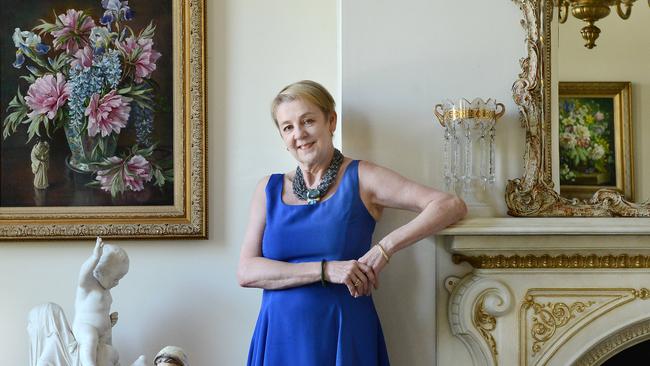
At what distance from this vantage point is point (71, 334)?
252 cm

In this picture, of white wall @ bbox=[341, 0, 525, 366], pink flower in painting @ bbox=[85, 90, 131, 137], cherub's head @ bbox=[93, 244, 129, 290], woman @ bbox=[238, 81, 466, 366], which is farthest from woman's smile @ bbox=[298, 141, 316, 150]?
pink flower in painting @ bbox=[85, 90, 131, 137]

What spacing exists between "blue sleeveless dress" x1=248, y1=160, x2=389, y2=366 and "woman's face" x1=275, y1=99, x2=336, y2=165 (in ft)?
0.37

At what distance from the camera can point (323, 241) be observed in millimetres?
2355

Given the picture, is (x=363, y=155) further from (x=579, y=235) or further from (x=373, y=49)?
(x=579, y=235)

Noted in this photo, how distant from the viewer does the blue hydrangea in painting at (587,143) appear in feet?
8.35

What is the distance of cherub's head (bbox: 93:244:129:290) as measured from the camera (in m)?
2.48

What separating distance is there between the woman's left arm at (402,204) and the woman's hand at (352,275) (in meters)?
0.02

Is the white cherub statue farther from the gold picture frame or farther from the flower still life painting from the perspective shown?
the flower still life painting

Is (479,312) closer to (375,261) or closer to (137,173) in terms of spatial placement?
(375,261)

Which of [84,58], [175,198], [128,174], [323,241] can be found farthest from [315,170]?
[84,58]

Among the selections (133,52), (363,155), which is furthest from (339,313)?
(133,52)

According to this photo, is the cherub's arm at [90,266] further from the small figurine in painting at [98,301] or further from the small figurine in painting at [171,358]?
the small figurine in painting at [171,358]

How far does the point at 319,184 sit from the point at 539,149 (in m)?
0.66

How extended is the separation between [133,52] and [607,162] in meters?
1.51
